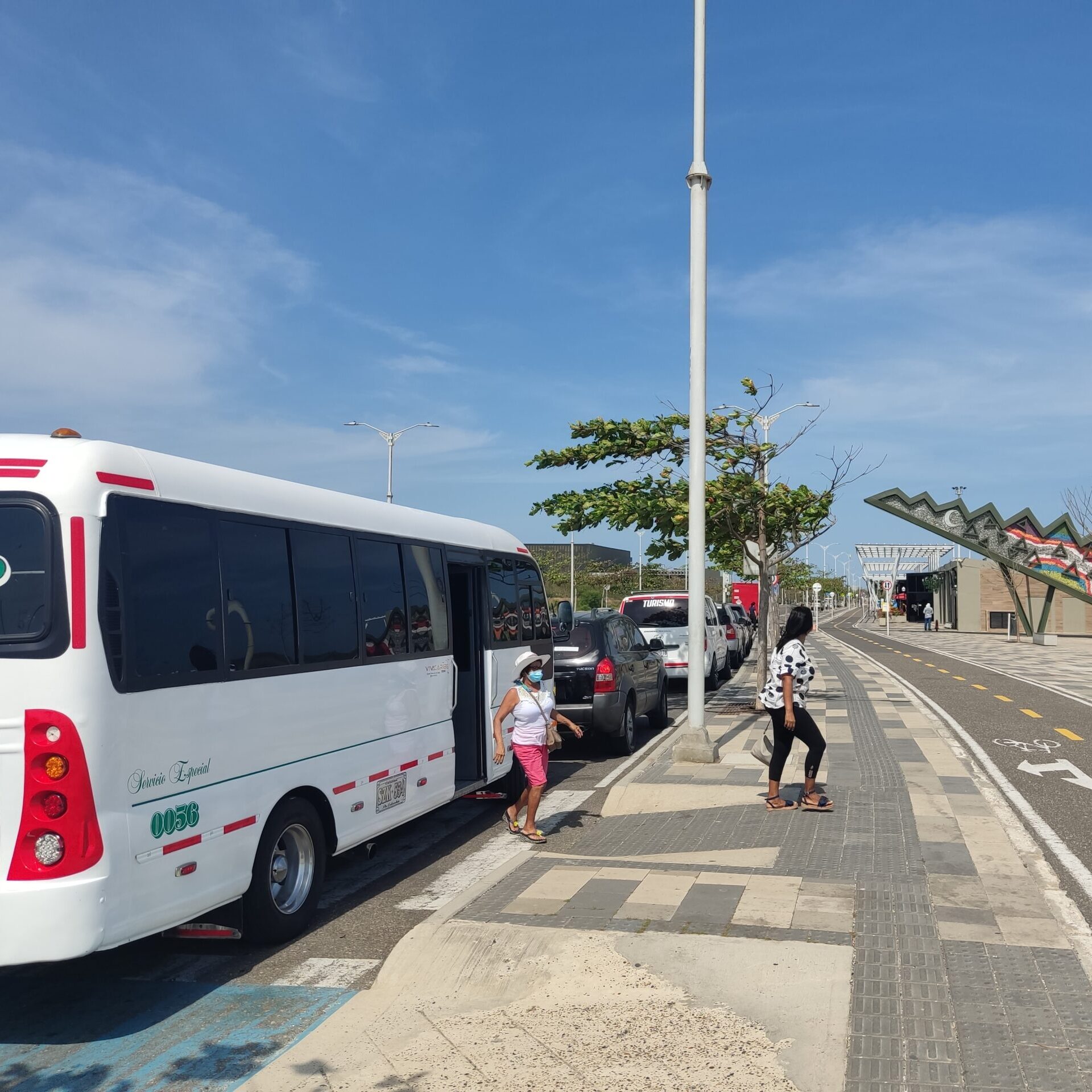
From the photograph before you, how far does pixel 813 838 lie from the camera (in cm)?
855

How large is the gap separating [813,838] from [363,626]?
3816 mm

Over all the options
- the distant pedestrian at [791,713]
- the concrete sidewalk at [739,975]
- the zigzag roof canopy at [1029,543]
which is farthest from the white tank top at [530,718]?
the zigzag roof canopy at [1029,543]

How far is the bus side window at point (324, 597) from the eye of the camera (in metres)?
6.59

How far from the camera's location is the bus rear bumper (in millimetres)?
4562

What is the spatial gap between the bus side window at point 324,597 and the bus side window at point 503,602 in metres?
2.94

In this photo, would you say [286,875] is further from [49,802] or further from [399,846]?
[399,846]

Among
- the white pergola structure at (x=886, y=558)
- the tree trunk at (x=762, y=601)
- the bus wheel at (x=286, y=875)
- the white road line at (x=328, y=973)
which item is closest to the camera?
the white road line at (x=328, y=973)

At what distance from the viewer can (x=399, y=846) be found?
894 centimetres

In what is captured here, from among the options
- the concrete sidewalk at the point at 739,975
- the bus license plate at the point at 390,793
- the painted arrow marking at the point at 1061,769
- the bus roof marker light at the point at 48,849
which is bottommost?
the painted arrow marking at the point at 1061,769

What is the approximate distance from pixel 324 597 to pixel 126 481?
197 cm

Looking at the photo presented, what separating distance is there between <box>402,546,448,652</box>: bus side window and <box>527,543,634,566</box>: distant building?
2472 inches

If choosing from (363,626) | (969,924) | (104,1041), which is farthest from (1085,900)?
(104,1041)

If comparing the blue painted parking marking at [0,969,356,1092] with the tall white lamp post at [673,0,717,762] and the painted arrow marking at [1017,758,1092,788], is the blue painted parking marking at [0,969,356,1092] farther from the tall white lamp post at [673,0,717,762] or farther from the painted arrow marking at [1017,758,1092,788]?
the painted arrow marking at [1017,758,1092,788]

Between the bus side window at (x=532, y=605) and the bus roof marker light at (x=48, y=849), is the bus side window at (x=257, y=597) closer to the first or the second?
the bus roof marker light at (x=48, y=849)
